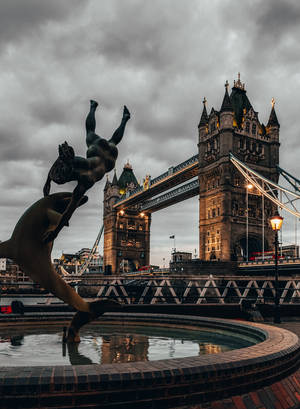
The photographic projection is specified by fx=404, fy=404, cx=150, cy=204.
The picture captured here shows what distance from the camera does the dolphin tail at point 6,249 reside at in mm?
6922

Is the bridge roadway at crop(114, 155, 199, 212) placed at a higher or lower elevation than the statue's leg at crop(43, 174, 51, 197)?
higher

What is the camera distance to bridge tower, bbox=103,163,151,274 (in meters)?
108

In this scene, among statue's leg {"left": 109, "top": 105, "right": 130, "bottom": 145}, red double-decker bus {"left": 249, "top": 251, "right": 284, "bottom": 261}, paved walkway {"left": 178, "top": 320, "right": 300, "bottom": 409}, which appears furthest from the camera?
red double-decker bus {"left": 249, "top": 251, "right": 284, "bottom": 261}

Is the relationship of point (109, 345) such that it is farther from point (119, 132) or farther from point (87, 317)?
point (119, 132)

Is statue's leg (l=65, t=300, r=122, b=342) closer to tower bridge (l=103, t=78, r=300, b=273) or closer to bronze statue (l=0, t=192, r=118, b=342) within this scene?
bronze statue (l=0, t=192, r=118, b=342)

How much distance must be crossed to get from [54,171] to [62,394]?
155 inches

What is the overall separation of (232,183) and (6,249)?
5541 centimetres

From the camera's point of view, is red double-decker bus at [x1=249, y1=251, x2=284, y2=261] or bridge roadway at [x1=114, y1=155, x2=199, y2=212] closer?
red double-decker bus at [x1=249, y1=251, x2=284, y2=261]

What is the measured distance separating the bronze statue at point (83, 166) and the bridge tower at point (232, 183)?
50.5m

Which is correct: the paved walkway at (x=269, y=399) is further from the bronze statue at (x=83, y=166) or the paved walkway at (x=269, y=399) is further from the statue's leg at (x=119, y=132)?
the statue's leg at (x=119, y=132)

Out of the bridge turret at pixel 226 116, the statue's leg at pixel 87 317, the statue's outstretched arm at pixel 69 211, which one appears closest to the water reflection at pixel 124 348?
the statue's leg at pixel 87 317

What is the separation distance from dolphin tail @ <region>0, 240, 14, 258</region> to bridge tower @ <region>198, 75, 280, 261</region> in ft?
167

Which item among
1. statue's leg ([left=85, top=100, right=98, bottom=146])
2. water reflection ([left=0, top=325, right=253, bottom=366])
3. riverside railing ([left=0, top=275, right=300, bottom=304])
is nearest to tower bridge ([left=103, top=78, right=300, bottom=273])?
riverside railing ([left=0, top=275, right=300, bottom=304])

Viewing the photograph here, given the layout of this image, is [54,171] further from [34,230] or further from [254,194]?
[254,194]
